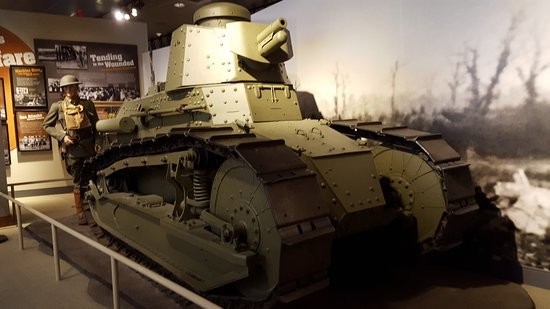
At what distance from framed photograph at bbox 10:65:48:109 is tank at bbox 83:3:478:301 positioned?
3.55 metres

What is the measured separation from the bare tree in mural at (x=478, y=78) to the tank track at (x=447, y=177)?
63cm

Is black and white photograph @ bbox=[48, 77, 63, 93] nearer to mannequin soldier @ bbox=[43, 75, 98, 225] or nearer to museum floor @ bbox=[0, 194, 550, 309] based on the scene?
mannequin soldier @ bbox=[43, 75, 98, 225]

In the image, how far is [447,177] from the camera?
13.9 feet

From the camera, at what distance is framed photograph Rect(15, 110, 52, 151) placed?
845 centimetres

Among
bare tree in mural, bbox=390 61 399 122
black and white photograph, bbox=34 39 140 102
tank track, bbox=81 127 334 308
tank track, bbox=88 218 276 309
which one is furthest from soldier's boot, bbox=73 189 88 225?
bare tree in mural, bbox=390 61 399 122

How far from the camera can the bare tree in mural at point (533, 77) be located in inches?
173

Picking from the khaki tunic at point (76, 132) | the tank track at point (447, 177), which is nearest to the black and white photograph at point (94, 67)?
the khaki tunic at point (76, 132)

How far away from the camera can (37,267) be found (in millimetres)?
4832

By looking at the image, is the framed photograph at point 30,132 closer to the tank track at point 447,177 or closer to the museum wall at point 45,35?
the museum wall at point 45,35

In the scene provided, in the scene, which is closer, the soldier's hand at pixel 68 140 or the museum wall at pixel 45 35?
the soldier's hand at pixel 68 140

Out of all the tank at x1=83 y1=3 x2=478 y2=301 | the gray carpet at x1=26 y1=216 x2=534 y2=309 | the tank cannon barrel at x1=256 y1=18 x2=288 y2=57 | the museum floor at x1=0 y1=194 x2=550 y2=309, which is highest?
the tank cannon barrel at x1=256 y1=18 x2=288 y2=57

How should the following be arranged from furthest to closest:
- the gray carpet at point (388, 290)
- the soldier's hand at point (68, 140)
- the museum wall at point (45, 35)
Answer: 1. the museum wall at point (45, 35)
2. the soldier's hand at point (68, 140)
3. the gray carpet at point (388, 290)

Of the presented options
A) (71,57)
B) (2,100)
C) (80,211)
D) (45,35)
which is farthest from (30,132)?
(80,211)

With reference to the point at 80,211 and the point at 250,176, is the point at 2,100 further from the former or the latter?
the point at 250,176
